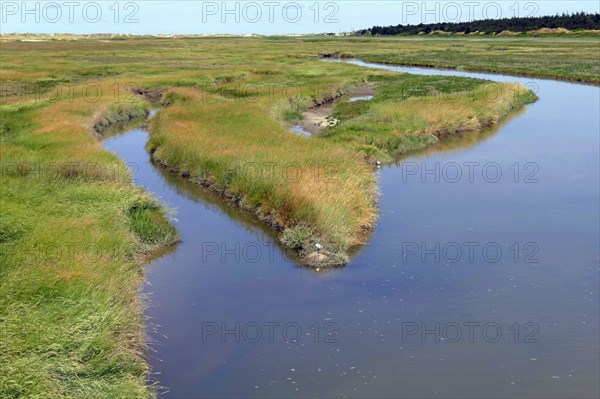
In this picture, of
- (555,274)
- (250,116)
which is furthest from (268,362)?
(250,116)

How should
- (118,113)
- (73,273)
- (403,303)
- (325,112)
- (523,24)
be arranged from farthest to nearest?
1. (523,24)
2. (325,112)
3. (118,113)
4. (403,303)
5. (73,273)

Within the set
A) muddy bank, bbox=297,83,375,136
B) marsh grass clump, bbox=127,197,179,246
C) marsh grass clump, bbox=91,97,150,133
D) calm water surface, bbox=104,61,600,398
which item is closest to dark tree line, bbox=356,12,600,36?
muddy bank, bbox=297,83,375,136

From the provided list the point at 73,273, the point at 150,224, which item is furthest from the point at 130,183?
the point at 73,273

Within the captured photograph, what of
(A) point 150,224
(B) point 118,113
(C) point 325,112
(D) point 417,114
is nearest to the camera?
(A) point 150,224

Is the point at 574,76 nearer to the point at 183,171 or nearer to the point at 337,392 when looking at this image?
the point at 183,171

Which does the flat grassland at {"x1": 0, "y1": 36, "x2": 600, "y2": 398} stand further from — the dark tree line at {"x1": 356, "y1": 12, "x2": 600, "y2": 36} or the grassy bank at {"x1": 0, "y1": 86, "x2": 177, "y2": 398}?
the dark tree line at {"x1": 356, "y1": 12, "x2": 600, "y2": 36}

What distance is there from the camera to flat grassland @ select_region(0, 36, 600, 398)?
10664 mm

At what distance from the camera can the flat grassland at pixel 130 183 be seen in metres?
10.7

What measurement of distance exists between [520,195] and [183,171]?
13911mm

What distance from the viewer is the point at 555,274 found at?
16.3 meters

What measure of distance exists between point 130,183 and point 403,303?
39.3 feet

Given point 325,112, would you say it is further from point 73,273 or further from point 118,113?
point 73,273

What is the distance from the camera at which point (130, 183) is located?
22531mm

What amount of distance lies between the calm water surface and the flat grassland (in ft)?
3.11
